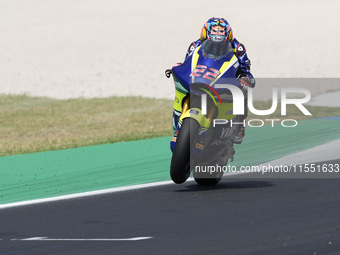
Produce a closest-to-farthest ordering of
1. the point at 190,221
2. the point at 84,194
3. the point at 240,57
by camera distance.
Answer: the point at 190,221 → the point at 240,57 → the point at 84,194

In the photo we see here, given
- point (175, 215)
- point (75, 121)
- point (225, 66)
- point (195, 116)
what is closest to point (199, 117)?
point (195, 116)

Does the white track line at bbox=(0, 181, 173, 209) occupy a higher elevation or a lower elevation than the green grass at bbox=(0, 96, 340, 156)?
higher

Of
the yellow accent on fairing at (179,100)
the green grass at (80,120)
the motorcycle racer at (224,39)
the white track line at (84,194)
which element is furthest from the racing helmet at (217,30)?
the green grass at (80,120)

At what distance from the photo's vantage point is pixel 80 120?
2091 cm

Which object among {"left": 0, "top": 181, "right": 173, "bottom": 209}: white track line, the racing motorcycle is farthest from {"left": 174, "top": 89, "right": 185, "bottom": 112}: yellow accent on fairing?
{"left": 0, "top": 181, "right": 173, "bottom": 209}: white track line

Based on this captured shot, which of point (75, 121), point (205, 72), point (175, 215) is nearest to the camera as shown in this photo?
point (175, 215)

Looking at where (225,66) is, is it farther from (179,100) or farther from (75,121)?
(75,121)

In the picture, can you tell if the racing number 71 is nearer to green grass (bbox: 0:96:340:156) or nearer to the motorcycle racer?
the motorcycle racer

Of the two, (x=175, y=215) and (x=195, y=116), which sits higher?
(x=195, y=116)

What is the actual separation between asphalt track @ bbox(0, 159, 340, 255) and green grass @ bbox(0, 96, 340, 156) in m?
6.03

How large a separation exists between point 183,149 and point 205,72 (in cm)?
86

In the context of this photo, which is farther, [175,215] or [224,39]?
[224,39]

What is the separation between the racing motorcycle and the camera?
9.27m

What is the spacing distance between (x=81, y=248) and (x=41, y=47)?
3192 centimetres
